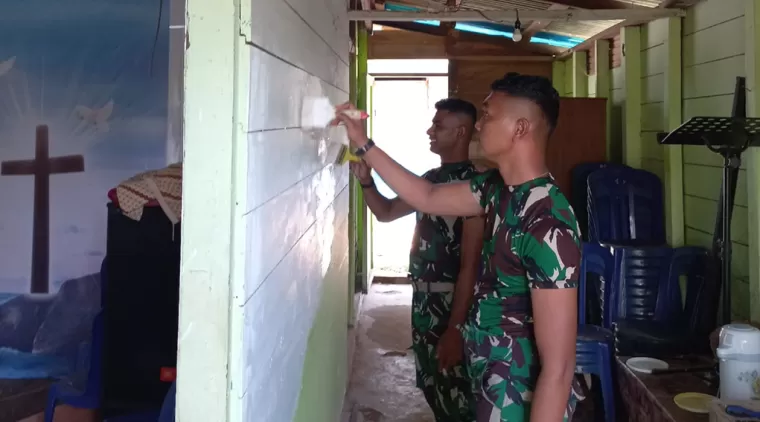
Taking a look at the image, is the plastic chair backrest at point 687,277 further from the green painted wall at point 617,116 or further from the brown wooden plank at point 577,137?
the green painted wall at point 617,116

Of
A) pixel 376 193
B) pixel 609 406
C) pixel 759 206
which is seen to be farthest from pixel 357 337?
pixel 759 206

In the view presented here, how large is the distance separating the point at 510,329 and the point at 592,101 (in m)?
3.20

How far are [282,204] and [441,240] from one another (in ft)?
4.31

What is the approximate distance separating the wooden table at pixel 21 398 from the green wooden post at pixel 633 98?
3468 mm

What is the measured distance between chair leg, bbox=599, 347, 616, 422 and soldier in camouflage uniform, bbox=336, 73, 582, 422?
1.45m

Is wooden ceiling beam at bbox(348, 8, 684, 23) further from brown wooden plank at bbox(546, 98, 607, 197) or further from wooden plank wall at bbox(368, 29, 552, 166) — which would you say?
wooden plank wall at bbox(368, 29, 552, 166)

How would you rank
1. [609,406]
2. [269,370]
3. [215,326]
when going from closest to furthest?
[215,326] → [269,370] → [609,406]

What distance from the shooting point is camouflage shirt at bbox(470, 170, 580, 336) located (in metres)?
1.40

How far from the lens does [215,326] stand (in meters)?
0.86

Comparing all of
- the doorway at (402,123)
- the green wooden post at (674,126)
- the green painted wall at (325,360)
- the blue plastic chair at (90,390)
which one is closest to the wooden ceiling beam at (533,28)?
the green wooden post at (674,126)

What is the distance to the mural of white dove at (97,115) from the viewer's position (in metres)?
2.71

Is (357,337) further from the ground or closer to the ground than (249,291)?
closer to the ground

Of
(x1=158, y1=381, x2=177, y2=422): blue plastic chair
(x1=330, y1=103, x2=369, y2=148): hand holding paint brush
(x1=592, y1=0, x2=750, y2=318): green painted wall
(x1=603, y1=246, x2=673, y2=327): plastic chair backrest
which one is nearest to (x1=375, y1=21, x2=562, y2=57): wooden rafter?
(x1=592, y1=0, x2=750, y2=318): green painted wall

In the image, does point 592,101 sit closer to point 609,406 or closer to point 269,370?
point 609,406
